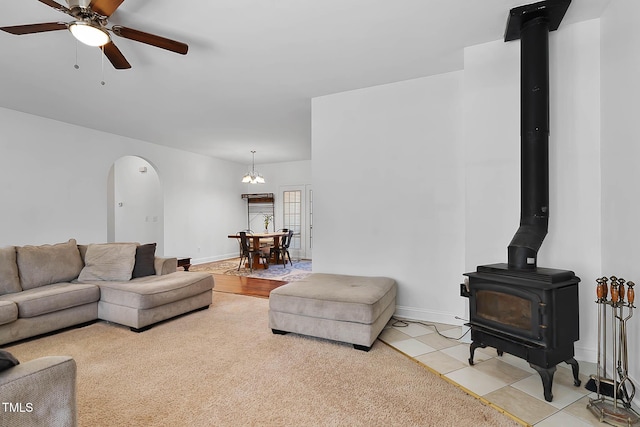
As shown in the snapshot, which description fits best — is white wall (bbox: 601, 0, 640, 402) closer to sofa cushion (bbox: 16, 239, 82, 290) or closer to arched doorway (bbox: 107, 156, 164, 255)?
sofa cushion (bbox: 16, 239, 82, 290)

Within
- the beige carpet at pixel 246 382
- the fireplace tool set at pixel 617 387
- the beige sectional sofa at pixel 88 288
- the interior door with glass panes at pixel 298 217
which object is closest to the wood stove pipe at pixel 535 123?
the fireplace tool set at pixel 617 387

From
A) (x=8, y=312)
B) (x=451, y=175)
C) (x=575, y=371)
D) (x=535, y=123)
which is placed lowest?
(x=575, y=371)

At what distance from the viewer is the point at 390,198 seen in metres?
3.73

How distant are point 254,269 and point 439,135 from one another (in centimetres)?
501

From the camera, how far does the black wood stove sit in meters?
2.02

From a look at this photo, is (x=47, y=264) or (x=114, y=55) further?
(x=47, y=264)

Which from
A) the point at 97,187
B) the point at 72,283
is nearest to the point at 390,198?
the point at 72,283

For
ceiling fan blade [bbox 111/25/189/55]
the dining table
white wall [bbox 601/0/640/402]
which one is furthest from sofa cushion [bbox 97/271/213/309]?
white wall [bbox 601/0/640/402]

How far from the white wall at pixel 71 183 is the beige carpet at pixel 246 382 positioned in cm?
261

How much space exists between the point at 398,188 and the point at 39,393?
3.32m

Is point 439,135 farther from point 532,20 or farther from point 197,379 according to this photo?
point 197,379

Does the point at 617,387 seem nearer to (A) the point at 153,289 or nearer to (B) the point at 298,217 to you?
(A) the point at 153,289

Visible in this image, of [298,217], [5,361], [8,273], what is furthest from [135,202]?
[5,361]

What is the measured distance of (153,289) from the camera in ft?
11.2
